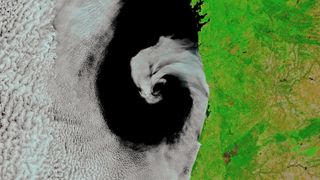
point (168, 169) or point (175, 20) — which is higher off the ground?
point (175, 20)

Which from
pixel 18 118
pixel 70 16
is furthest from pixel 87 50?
pixel 18 118

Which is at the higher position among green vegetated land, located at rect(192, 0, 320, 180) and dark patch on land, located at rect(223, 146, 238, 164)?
green vegetated land, located at rect(192, 0, 320, 180)

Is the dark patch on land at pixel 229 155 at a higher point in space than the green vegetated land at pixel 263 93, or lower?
lower

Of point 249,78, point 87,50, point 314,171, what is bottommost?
point 314,171

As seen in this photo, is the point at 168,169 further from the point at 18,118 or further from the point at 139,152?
the point at 18,118

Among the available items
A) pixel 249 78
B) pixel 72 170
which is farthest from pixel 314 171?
pixel 72 170

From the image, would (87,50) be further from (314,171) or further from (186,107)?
(314,171)
